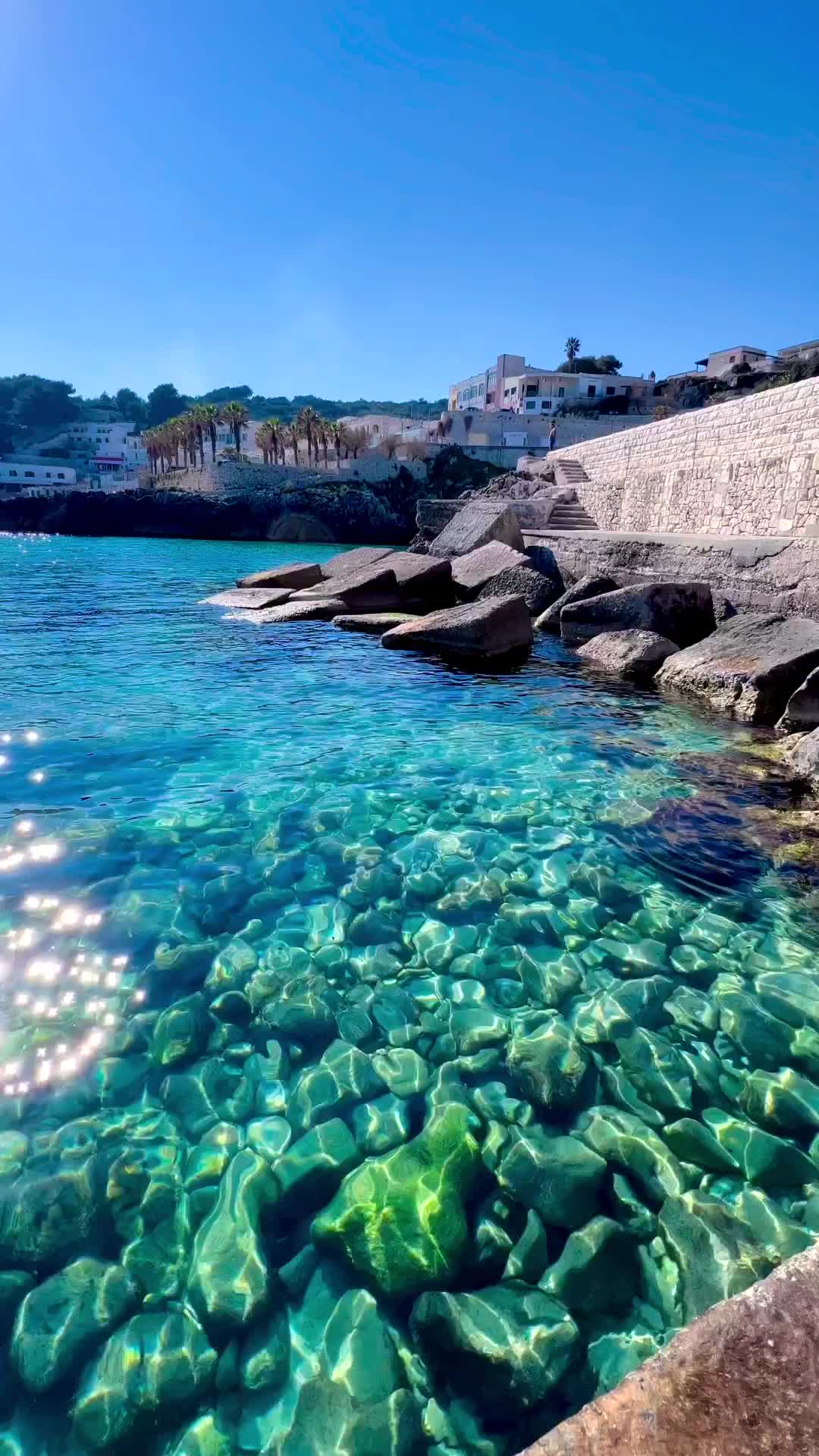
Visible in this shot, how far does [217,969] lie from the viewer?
10.1 ft

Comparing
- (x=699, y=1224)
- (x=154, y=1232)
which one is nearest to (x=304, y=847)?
(x=154, y=1232)

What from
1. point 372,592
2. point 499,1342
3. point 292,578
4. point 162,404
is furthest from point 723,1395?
point 162,404

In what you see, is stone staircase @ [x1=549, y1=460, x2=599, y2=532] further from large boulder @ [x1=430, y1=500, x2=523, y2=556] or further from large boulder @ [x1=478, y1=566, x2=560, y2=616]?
large boulder @ [x1=478, y1=566, x2=560, y2=616]

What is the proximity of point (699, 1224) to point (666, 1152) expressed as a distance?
0.77 feet

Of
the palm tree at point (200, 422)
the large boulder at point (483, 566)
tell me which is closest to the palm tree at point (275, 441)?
the palm tree at point (200, 422)

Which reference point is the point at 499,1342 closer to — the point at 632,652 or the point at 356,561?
the point at 632,652

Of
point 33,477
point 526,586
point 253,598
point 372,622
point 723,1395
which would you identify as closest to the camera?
point 723,1395

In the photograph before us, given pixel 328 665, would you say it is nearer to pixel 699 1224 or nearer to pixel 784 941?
pixel 784 941

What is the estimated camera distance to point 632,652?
28.7 ft

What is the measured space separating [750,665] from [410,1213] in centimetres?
650

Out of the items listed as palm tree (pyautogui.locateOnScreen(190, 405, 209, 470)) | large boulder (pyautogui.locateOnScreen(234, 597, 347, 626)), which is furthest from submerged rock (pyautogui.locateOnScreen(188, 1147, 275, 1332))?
palm tree (pyautogui.locateOnScreen(190, 405, 209, 470))

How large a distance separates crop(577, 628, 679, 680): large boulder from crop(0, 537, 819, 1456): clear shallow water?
362 centimetres

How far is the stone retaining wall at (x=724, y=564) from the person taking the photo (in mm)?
8164

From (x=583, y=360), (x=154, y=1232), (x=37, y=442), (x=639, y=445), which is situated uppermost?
(x=583, y=360)
